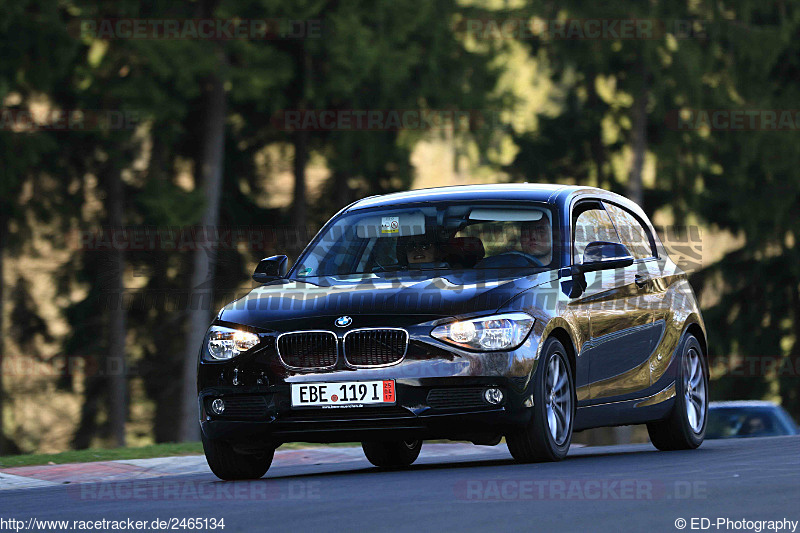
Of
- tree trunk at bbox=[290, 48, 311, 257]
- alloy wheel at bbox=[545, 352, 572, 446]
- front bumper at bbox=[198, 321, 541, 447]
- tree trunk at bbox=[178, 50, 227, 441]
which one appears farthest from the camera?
tree trunk at bbox=[290, 48, 311, 257]

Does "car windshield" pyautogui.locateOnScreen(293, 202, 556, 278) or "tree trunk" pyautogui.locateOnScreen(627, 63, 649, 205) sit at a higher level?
"tree trunk" pyautogui.locateOnScreen(627, 63, 649, 205)

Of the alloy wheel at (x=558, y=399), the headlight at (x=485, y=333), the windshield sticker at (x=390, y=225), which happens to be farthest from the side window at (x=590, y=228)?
the headlight at (x=485, y=333)

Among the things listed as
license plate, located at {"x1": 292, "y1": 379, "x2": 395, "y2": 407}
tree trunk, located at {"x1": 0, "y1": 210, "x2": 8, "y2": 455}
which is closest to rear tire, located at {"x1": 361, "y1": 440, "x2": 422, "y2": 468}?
license plate, located at {"x1": 292, "y1": 379, "x2": 395, "y2": 407}

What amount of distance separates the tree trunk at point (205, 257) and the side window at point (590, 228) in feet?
51.8

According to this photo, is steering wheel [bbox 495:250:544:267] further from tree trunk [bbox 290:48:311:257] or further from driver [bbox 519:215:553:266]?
tree trunk [bbox 290:48:311:257]

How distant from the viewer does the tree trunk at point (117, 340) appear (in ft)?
97.2

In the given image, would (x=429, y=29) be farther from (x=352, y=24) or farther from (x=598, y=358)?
(x=598, y=358)

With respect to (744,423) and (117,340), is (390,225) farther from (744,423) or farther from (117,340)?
(117,340)

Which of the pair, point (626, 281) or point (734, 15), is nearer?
point (626, 281)

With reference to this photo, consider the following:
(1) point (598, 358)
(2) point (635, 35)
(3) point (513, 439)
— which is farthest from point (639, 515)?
(2) point (635, 35)

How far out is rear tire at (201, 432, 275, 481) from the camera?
10109mm

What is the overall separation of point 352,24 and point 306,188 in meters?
5.23

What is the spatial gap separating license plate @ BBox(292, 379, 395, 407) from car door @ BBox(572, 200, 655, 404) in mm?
1636

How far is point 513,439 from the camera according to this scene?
32.2ft
